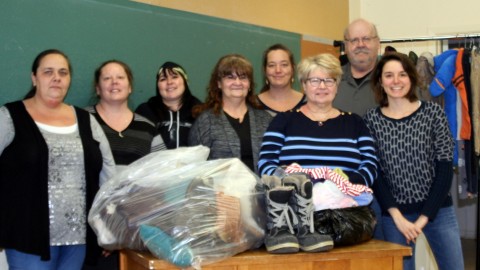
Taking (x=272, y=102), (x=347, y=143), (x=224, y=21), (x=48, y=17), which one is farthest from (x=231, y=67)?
(x=224, y=21)

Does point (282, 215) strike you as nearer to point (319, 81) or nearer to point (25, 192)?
point (319, 81)

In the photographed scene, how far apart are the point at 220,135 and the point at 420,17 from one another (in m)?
3.73

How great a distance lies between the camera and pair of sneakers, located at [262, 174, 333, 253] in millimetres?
1825

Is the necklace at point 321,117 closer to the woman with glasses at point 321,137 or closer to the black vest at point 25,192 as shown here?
the woman with glasses at point 321,137

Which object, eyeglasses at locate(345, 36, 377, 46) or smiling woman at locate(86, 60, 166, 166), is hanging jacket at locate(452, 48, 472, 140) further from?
smiling woman at locate(86, 60, 166, 166)

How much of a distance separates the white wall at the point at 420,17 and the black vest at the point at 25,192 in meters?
4.07

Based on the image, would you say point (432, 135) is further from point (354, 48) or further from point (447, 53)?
point (447, 53)

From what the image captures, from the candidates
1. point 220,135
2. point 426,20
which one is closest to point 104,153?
point 220,135

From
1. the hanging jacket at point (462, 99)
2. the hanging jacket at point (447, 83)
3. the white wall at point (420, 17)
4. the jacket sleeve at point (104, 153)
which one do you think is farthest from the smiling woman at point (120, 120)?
the white wall at point (420, 17)

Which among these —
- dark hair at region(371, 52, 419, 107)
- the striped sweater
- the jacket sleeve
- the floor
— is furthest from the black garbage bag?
the floor

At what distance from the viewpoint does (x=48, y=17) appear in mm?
2527

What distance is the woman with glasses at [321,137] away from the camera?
7.07ft

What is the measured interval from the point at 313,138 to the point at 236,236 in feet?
1.85

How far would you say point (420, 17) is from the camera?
5461 mm
